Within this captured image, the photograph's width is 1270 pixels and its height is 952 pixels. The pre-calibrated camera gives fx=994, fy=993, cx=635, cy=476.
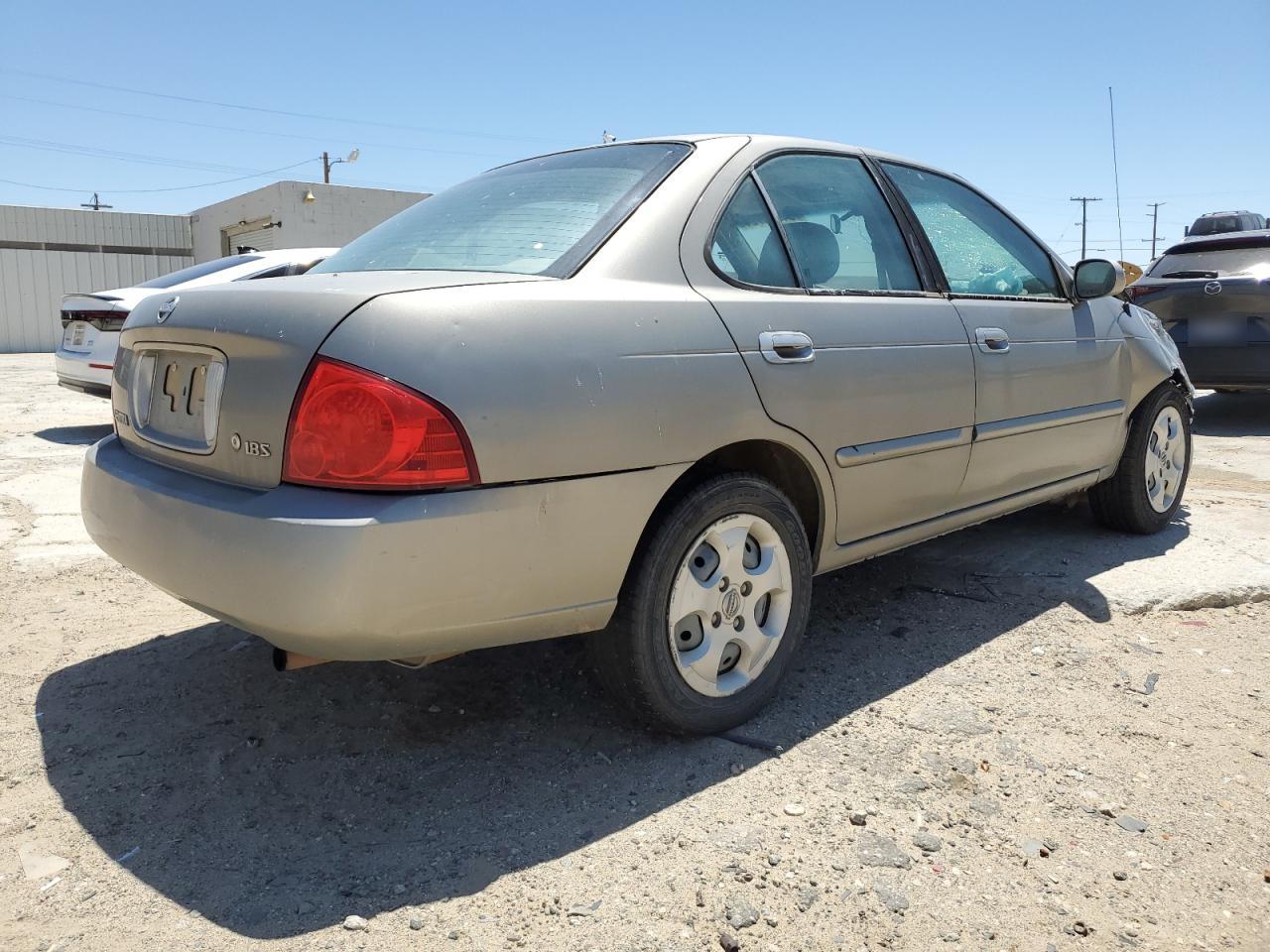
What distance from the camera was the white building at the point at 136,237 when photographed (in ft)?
79.2

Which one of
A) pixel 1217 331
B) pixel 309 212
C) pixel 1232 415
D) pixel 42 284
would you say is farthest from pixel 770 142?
pixel 42 284

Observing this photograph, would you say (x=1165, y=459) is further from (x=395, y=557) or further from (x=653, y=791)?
(x=395, y=557)

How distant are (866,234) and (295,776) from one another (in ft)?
7.77

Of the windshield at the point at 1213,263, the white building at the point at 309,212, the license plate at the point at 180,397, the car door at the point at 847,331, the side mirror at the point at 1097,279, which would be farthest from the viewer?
the white building at the point at 309,212

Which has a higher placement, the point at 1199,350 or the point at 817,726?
the point at 1199,350

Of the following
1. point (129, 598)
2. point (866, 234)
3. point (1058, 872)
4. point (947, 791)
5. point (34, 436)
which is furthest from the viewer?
point (34, 436)

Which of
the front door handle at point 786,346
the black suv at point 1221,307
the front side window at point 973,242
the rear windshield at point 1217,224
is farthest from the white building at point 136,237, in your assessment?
the front door handle at point 786,346

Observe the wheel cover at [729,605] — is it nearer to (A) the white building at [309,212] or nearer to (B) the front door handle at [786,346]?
(B) the front door handle at [786,346]

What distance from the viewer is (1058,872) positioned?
6.99ft

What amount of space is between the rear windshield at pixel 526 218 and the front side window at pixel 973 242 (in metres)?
1.13

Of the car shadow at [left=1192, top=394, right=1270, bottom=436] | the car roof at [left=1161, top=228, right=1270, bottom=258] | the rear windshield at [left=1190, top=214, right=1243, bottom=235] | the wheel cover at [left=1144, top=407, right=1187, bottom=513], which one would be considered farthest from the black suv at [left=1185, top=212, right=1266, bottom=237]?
the wheel cover at [left=1144, top=407, right=1187, bottom=513]

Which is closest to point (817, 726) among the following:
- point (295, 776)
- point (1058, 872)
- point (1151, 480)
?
point (1058, 872)

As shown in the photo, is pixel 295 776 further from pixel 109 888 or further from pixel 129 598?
pixel 129 598

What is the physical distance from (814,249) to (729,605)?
3.68 ft
